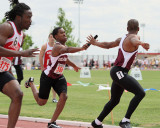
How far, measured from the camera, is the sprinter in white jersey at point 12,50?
5.70m

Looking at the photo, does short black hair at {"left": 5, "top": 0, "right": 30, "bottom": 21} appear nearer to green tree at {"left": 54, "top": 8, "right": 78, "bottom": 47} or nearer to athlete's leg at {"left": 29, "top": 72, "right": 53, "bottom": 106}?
athlete's leg at {"left": 29, "top": 72, "right": 53, "bottom": 106}

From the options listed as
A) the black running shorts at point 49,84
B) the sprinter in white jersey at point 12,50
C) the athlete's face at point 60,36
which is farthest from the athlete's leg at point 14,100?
the athlete's face at point 60,36

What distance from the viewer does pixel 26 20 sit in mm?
6152

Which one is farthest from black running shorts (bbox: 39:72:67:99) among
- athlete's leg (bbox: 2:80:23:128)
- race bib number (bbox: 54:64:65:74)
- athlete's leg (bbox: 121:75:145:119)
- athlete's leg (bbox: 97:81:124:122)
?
athlete's leg (bbox: 2:80:23:128)

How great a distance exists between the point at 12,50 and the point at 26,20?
694 mm

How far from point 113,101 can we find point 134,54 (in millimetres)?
1007

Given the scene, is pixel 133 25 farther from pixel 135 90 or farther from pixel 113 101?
pixel 113 101

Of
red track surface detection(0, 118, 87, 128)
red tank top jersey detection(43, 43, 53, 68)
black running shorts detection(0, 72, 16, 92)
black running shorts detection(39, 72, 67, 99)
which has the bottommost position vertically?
red track surface detection(0, 118, 87, 128)

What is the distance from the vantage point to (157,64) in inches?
2328

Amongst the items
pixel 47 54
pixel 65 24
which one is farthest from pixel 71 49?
pixel 65 24

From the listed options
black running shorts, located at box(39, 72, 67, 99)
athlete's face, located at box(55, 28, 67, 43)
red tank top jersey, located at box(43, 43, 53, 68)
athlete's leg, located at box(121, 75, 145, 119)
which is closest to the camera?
athlete's leg, located at box(121, 75, 145, 119)

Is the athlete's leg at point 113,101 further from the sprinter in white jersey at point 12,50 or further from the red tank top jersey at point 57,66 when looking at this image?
the sprinter in white jersey at point 12,50

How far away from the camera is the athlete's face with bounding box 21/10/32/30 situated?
20.1ft

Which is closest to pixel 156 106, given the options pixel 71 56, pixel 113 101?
pixel 113 101
